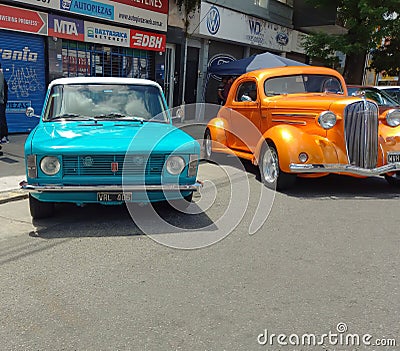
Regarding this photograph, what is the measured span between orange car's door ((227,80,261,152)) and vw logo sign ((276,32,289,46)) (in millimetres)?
11787

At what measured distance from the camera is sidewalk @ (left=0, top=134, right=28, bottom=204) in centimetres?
560

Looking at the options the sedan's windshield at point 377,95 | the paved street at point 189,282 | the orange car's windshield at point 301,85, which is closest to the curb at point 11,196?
the paved street at point 189,282

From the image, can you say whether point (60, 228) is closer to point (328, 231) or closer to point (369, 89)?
point (328, 231)

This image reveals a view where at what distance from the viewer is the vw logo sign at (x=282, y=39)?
62.1ft

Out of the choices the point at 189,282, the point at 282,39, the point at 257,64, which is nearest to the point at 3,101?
the point at 189,282

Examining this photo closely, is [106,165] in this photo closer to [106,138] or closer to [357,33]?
[106,138]

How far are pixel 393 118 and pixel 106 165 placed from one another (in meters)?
4.88

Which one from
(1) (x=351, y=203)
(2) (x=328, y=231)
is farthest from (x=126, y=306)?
(1) (x=351, y=203)

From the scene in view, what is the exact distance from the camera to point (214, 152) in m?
9.02

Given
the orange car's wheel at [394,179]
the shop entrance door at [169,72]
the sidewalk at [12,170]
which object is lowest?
the sidewalk at [12,170]

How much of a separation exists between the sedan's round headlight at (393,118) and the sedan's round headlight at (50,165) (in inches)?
206

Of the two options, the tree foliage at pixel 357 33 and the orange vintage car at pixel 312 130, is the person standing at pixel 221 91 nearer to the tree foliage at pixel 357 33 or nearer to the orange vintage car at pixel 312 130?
the tree foliage at pixel 357 33

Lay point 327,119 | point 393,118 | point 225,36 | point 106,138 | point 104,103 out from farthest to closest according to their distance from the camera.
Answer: point 225,36 < point 393,118 < point 327,119 < point 104,103 < point 106,138

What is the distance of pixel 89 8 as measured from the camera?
10.8m
